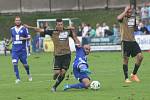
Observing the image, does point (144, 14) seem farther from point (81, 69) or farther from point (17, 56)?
point (81, 69)

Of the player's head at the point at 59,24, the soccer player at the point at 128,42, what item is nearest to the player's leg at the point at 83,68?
the player's head at the point at 59,24

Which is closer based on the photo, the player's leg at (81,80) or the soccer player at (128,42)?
the player's leg at (81,80)

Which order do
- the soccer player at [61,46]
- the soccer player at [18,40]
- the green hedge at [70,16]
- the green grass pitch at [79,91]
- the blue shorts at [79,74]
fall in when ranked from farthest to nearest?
the green hedge at [70,16] → the soccer player at [18,40] → the soccer player at [61,46] → the blue shorts at [79,74] → the green grass pitch at [79,91]

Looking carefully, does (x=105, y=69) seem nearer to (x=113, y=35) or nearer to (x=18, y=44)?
(x=18, y=44)

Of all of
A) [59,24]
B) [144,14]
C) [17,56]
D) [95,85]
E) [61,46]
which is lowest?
[95,85]

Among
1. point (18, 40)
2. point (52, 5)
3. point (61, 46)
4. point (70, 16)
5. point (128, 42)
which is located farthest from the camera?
point (52, 5)

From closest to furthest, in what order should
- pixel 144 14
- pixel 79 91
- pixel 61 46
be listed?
pixel 79 91 → pixel 61 46 → pixel 144 14

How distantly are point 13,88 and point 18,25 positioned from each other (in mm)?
3666

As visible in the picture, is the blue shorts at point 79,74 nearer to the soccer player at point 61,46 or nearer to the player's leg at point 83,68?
the player's leg at point 83,68

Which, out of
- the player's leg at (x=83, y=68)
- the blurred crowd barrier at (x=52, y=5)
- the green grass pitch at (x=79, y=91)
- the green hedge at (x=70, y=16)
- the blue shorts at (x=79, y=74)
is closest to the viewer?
the green grass pitch at (x=79, y=91)

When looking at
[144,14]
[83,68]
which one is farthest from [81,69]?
[144,14]

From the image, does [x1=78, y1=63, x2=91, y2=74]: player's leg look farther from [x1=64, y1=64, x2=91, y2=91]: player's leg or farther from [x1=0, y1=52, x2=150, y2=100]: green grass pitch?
[x1=0, y1=52, x2=150, y2=100]: green grass pitch

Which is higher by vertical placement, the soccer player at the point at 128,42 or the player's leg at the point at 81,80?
the soccer player at the point at 128,42

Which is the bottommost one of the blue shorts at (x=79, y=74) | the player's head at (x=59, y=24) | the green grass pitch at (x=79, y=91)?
the green grass pitch at (x=79, y=91)
